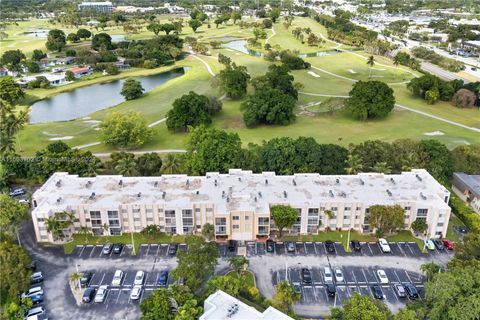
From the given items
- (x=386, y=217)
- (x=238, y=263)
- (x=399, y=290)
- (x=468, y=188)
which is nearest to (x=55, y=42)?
(x=238, y=263)

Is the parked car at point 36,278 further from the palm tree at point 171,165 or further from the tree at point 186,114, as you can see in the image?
the tree at point 186,114

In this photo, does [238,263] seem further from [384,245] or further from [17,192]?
[17,192]

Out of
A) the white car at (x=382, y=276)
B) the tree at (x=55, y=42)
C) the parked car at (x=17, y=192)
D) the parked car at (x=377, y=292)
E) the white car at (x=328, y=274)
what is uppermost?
the tree at (x=55, y=42)

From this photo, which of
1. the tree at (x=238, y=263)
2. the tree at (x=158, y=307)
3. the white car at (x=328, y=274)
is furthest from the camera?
the white car at (x=328, y=274)

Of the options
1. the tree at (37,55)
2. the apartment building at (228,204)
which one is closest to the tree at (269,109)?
the apartment building at (228,204)

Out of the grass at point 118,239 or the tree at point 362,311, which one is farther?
the grass at point 118,239

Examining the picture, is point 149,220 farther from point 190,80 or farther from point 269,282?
point 190,80
